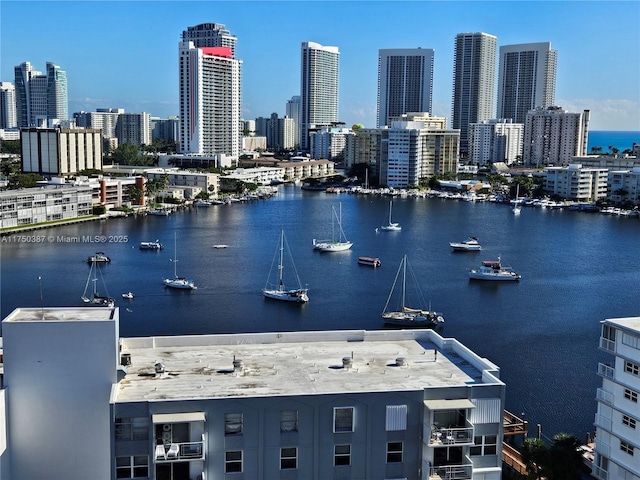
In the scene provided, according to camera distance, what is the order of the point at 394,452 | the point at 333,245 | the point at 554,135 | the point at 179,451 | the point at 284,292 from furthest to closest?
the point at 554,135 → the point at 333,245 → the point at 284,292 → the point at 394,452 → the point at 179,451

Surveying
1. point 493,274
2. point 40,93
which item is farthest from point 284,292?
point 40,93

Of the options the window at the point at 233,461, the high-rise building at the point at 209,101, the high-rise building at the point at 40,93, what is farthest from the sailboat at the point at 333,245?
the high-rise building at the point at 40,93

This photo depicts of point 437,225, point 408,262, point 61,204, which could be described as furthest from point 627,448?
point 61,204

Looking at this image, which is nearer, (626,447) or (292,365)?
(292,365)

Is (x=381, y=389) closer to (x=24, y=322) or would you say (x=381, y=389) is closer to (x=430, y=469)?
(x=430, y=469)

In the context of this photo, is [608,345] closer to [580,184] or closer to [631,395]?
[631,395]

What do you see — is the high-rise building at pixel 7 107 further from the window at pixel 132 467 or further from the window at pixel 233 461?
the window at pixel 233 461

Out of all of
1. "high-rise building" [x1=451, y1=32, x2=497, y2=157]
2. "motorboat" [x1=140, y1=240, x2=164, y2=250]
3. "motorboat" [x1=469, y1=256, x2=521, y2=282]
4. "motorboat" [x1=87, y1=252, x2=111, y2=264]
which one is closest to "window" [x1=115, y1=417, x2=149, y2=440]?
"motorboat" [x1=469, y1=256, x2=521, y2=282]
